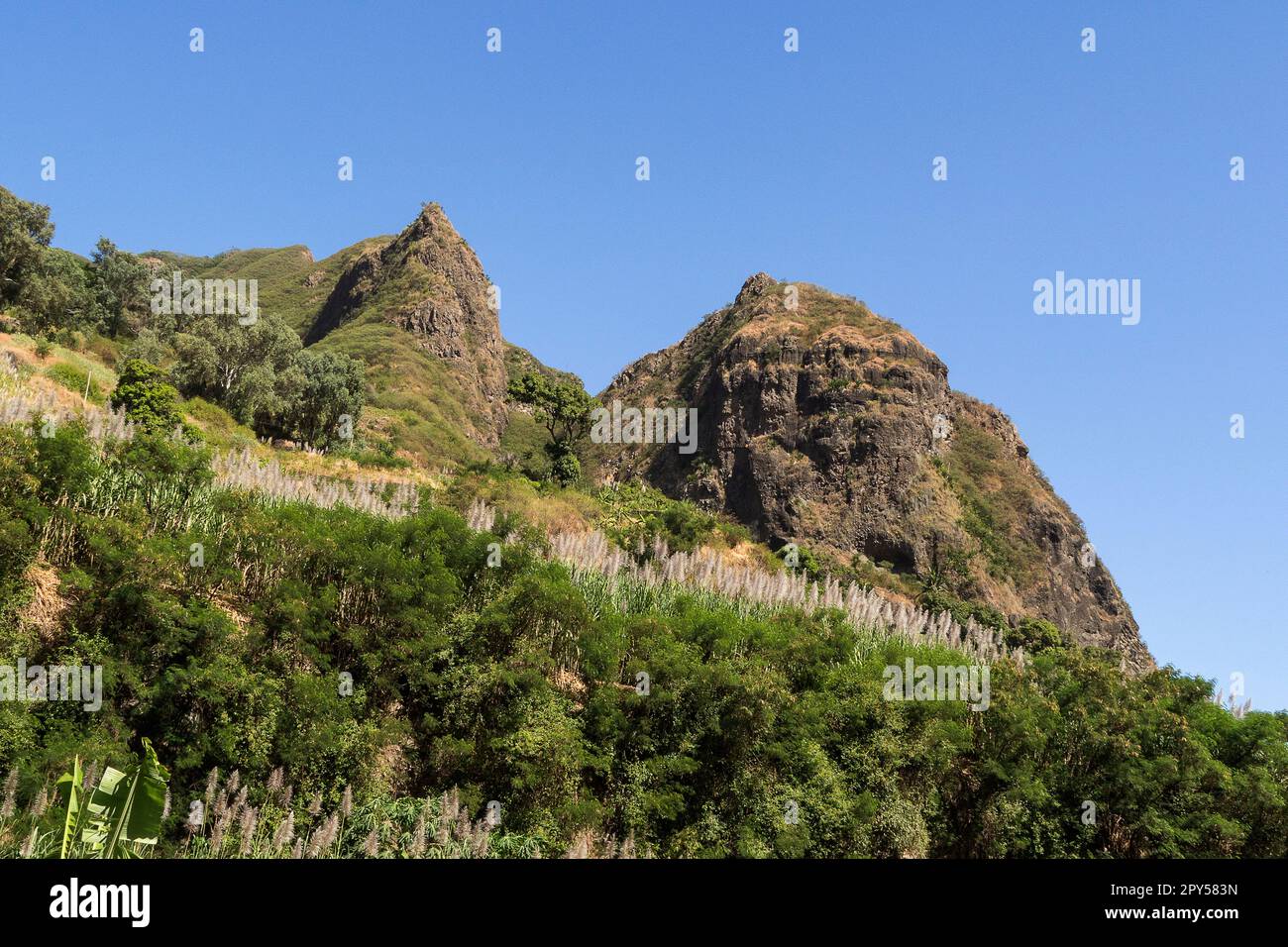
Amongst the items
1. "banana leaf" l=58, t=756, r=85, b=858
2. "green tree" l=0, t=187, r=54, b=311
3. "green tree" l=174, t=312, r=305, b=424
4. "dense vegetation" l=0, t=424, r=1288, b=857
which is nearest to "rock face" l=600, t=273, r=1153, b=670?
"green tree" l=174, t=312, r=305, b=424

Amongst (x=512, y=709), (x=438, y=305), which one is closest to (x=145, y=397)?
(x=512, y=709)

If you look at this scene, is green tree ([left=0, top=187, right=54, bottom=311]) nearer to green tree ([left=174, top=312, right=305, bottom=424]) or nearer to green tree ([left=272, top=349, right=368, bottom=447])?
green tree ([left=174, top=312, right=305, bottom=424])

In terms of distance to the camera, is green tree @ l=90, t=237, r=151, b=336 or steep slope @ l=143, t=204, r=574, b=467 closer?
green tree @ l=90, t=237, r=151, b=336

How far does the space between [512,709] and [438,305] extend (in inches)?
5189

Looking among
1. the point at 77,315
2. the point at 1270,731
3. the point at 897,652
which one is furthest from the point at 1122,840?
the point at 77,315

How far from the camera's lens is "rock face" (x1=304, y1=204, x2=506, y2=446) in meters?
142

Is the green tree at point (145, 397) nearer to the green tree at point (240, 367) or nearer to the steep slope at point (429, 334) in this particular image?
the green tree at point (240, 367)

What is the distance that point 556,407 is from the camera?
65250 millimetres

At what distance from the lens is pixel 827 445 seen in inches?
4444

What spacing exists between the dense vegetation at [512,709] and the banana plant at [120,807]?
7.05 m

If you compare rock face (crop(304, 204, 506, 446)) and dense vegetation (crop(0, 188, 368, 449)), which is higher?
rock face (crop(304, 204, 506, 446))

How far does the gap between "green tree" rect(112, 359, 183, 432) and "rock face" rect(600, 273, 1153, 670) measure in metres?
73.3

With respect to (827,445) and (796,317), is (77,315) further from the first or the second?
(796,317)
